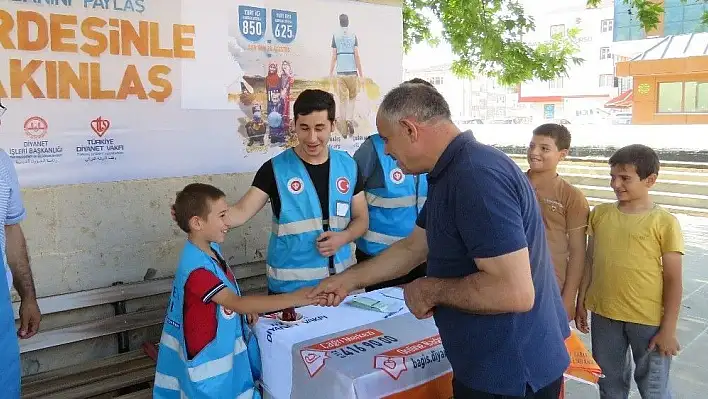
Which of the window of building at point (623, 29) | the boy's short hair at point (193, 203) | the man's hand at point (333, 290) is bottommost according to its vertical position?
the man's hand at point (333, 290)

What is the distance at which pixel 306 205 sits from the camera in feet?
9.91

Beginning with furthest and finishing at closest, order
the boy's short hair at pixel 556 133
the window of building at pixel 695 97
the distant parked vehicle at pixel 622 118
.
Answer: the distant parked vehicle at pixel 622 118
the window of building at pixel 695 97
the boy's short hair at pixel 556 133

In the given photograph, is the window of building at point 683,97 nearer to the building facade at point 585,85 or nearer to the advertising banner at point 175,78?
the building facade at point 585,85

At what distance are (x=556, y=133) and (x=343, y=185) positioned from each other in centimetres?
126

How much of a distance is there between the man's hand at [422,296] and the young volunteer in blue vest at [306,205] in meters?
1.12

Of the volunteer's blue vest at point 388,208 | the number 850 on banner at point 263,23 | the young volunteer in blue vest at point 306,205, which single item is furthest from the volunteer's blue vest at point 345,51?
the young volunteer in blue vest at point 306,205

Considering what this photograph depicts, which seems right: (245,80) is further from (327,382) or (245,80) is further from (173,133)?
(327,382)

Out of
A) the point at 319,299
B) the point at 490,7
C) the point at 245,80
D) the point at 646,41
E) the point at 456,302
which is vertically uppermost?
the point at 646,41

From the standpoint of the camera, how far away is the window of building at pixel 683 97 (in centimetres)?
2958

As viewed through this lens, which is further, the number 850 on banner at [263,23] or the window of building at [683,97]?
the window of building at [683,97]

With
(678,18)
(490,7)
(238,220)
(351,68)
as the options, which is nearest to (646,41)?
(678,18)

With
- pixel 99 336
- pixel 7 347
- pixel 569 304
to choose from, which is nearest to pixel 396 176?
pixel 569 304

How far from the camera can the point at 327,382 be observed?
1969 mm

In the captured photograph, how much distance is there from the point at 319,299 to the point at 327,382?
0.49m
